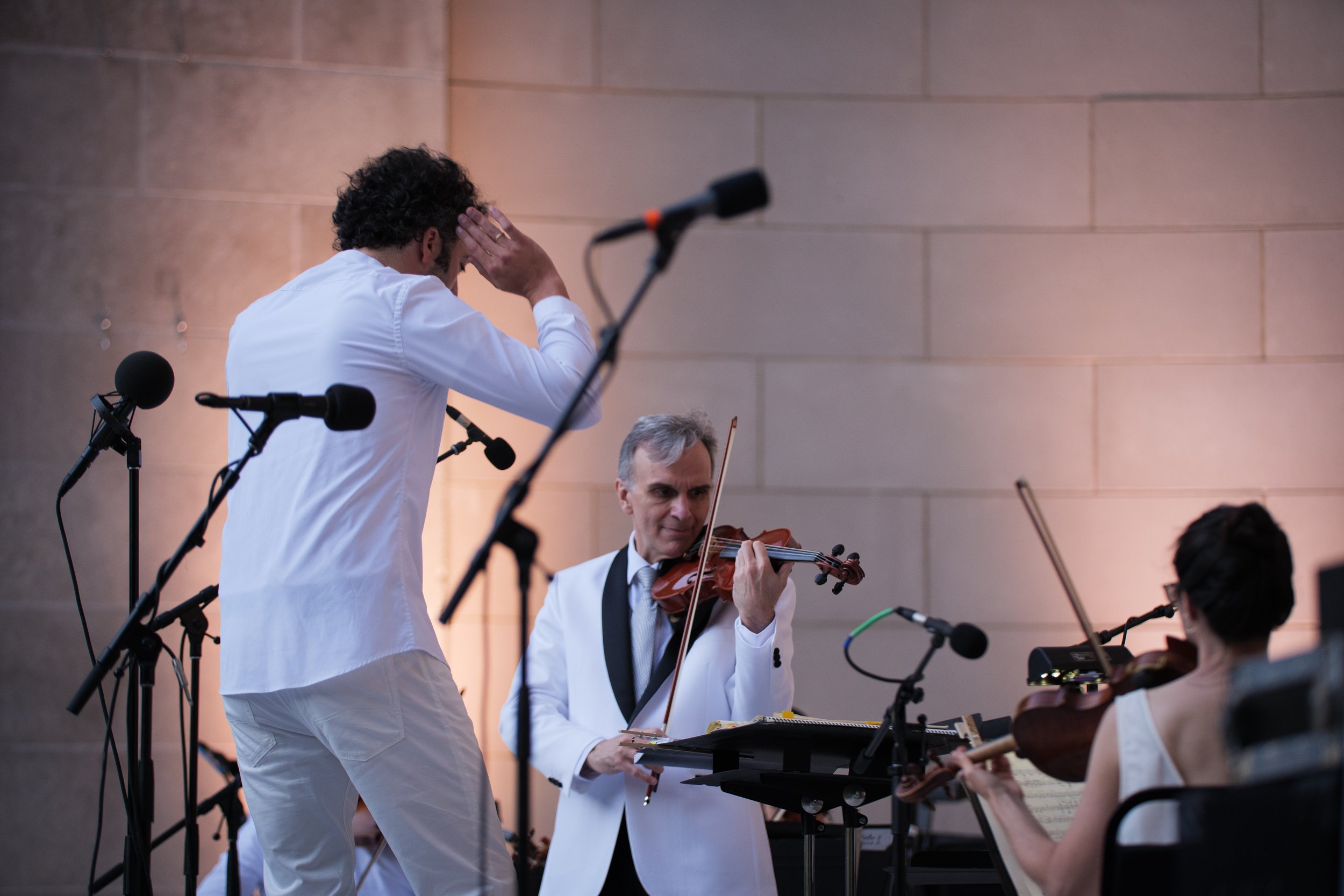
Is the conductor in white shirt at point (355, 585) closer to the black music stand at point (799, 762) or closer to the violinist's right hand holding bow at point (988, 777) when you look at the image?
the black music stand at point (799, 762)

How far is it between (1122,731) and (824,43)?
3058 mm

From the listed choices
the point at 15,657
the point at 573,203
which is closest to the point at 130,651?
the point at 15,657

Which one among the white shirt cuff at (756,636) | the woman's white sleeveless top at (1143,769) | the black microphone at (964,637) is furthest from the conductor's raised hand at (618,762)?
the woman's white sleeveless top at (1143,769)

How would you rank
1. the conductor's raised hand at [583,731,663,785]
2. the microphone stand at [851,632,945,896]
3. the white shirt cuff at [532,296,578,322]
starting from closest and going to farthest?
the microphone stand at [851,632,945,896] → the white shirt cuff at [532,296,578,322] → the conductor's raised hand at [583,731,663,785]

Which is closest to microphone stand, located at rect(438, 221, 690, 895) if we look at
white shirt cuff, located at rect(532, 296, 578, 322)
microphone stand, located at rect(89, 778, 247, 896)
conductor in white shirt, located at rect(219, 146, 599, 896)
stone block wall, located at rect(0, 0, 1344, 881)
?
conductor in white shirt, located at rect(219, 146, 599, 896)

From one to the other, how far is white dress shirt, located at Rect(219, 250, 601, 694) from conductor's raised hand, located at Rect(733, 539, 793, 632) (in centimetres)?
58

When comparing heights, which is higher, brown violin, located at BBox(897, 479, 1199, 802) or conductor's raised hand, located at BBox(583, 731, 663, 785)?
brown violin, located at BBox(897, 479, 1199, 802)

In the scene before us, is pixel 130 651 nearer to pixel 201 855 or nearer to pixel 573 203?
pixel 201 855

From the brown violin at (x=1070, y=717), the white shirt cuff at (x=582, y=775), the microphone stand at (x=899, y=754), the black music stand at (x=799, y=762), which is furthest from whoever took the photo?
the white shirt cuff at (x=582, y=775)

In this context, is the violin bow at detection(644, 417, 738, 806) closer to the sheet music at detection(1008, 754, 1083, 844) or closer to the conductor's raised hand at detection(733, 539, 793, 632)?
the conductor's raised hand at detection(733, 539, 793, 632)

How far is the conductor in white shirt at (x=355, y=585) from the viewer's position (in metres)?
1.66

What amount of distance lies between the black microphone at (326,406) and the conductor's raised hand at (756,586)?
88 cm

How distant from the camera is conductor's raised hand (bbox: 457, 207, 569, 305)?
194 cm

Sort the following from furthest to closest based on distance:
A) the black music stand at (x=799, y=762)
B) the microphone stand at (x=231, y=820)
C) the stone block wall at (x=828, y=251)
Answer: the stone block wall at (x=828, y=251)
the microphone stand at (x=231, y=820)
the black music stand at (x=799, y=762)
